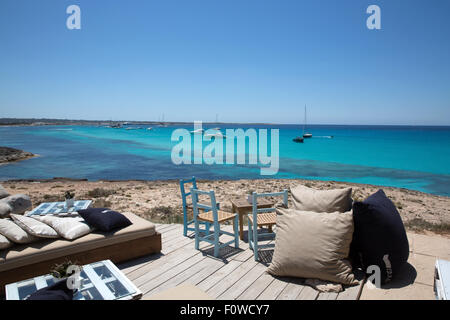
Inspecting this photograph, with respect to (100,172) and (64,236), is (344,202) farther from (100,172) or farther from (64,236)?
(100,172)

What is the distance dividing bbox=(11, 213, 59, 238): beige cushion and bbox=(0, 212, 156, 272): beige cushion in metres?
0.11

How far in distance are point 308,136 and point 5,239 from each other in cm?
7184

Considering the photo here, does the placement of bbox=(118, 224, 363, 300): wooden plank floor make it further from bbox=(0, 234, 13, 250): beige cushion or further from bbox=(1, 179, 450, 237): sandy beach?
bbox=(1, 179, 450, 237): sandy beach

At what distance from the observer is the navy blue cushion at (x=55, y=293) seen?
177 cm

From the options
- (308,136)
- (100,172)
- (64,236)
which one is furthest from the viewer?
(308,136)

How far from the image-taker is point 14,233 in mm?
3094

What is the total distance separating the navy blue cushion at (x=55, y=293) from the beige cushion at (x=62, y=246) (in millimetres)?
1400

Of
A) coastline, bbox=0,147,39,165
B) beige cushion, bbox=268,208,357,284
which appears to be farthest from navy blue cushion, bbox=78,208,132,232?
coastline, bbox=0,147,39,165

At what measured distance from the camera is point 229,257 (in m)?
3.86

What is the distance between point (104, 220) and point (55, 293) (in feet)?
6.13

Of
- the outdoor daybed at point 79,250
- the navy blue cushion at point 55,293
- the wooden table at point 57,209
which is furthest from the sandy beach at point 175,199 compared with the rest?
the navy blue cushion at point 55,293

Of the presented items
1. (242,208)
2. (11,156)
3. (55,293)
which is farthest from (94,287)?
(11,156)

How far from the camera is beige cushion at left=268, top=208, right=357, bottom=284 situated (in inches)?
115
